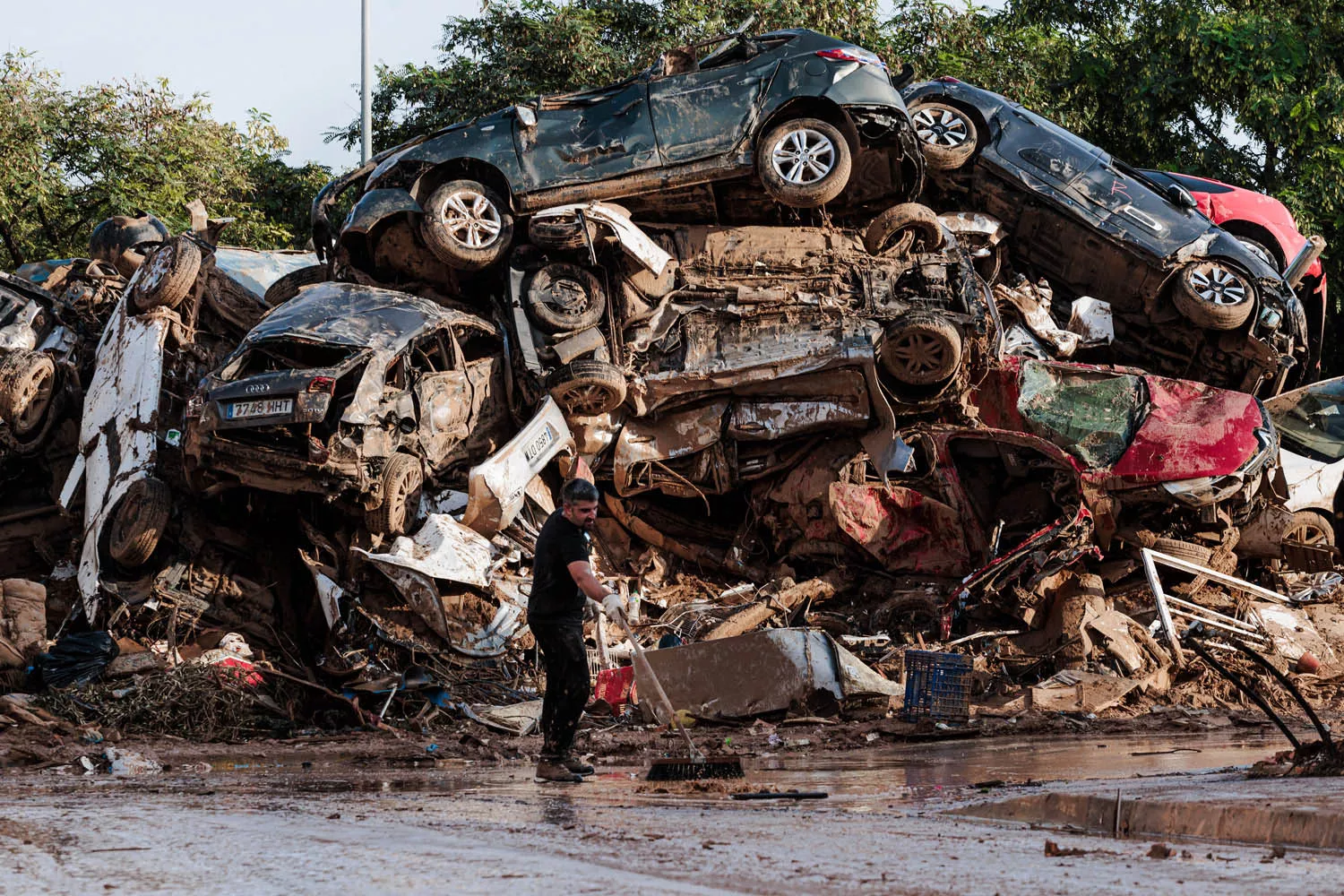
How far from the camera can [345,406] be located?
11.9 m

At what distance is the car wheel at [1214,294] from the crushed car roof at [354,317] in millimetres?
7998

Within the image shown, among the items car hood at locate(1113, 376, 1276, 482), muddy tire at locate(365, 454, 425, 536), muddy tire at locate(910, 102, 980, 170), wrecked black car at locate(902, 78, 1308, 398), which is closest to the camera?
muddy tire at locate(365, 454, 425, 536)

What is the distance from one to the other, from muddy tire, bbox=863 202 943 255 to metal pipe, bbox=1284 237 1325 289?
5674 millimetres

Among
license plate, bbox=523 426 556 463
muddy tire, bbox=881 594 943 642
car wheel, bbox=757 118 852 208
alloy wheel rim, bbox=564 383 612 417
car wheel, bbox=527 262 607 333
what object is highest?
car wheel, bbox=757 118 852 208

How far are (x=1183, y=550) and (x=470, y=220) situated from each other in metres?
7.45

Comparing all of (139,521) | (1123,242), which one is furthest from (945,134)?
(139,521)

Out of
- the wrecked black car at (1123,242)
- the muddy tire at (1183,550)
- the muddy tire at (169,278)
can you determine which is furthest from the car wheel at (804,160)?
the muddy tire at (169,278)

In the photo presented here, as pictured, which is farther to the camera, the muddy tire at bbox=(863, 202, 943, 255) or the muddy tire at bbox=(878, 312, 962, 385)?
the muddy tire at bbox=(863, 202, 943, 255)

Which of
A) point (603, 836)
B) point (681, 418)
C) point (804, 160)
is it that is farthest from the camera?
point (804, 160)

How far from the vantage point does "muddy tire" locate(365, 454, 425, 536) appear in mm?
12227

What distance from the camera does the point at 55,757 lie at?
813cm

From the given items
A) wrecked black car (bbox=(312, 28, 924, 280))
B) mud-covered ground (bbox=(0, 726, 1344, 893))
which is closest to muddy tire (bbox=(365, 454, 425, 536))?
wrecked black car (bbox=(312, 28, 924, 280))

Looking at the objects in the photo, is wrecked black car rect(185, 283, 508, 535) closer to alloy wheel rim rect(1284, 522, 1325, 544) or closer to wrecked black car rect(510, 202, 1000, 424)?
wrecked black car rect(510, 202, 1000, 424)

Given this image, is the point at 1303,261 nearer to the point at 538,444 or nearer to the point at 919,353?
the point at 919,353
